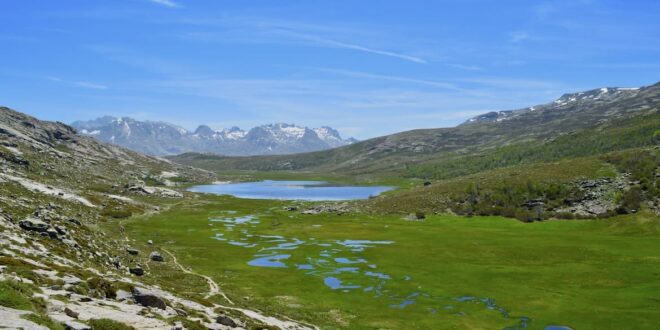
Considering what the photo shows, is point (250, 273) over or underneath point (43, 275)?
underneath

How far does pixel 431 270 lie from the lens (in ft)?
306

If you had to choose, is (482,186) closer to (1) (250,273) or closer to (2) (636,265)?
(2) (636,265)

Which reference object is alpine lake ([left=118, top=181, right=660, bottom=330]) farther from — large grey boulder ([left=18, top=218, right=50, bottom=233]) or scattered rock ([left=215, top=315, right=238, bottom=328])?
large grey boulder ([left=18, top=218, right=50, bottom=233])

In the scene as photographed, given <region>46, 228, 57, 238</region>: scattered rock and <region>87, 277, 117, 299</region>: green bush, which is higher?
<region>46, 228, 57, 238</region>: scattered rock

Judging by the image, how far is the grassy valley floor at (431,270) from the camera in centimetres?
6575

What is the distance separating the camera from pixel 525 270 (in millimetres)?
Answer: 91500

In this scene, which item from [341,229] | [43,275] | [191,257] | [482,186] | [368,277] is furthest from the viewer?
[482,186]

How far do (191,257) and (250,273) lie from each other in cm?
1897

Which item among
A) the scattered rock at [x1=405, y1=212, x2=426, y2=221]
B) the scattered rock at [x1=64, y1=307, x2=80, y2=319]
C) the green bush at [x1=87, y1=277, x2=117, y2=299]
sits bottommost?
the scattered rock at [x1=405, y1=212, x2=426, y2=221]

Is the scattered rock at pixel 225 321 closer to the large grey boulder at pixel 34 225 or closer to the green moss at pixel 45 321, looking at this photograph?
the green moss at pixel 45 321

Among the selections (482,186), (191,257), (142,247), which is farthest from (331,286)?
(482,186)

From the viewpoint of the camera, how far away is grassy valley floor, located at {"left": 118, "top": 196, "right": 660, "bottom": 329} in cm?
6575

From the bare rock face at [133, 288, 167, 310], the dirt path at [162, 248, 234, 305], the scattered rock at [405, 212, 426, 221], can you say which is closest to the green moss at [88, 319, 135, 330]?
the bare rock face at [133, 288, 167, 310]

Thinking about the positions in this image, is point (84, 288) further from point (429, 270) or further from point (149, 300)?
point (429, 270)
